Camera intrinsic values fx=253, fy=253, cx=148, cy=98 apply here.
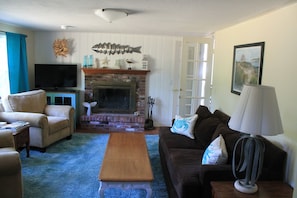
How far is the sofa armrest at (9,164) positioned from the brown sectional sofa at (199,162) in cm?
152

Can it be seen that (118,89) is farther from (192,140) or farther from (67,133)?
→ (192,140)

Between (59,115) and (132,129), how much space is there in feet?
5.33

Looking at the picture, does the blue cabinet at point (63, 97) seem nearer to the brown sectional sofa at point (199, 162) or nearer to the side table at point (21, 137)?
the side table at point (21, 137)

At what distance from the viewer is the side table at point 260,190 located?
2.02m

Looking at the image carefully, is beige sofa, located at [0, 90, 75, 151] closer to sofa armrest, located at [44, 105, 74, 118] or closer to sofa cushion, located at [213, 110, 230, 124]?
sofa armrest, located at [44, 105, 74, 118]

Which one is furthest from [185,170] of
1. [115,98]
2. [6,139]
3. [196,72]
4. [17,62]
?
[17,62]

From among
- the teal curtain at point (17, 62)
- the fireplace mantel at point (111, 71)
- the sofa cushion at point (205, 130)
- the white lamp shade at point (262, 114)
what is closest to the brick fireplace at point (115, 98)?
the fireplace mantel at point (111, 71)

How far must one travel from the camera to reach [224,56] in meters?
4.30

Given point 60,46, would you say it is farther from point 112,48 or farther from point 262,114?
point 262,114

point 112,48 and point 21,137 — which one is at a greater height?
point 112,48

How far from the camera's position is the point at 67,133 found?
15.5 feet

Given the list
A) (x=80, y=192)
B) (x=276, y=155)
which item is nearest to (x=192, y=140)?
(x=276, y=155)

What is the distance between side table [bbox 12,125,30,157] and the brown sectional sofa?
200 cm

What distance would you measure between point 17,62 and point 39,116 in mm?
1613
